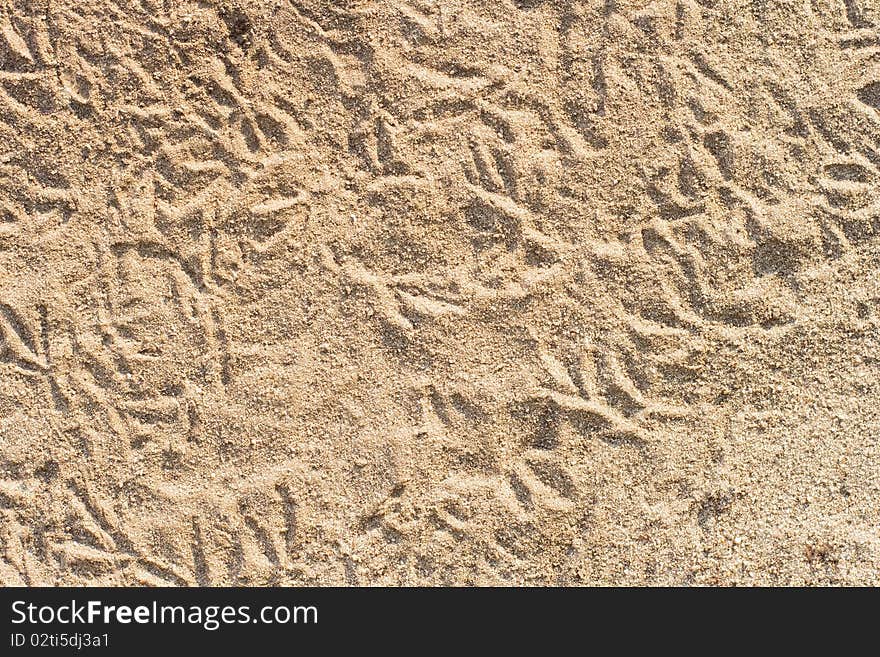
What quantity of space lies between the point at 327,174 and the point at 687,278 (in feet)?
3.28

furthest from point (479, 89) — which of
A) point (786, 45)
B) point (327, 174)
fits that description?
point (786, 45)

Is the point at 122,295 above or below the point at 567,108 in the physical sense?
below

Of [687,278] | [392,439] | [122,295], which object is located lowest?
[392,439]

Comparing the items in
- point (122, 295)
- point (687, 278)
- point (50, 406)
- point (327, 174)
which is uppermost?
point (327, 174)

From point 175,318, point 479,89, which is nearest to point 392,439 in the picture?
point 175,318

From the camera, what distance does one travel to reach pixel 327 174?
1.97 m

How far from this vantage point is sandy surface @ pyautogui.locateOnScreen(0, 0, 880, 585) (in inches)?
77.6

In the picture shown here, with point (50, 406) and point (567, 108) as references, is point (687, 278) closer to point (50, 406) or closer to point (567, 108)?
point (567, 108)

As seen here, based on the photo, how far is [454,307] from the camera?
198 cm

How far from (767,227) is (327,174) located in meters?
1.18

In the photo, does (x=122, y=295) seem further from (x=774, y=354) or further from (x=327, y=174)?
(x=774, y=354)

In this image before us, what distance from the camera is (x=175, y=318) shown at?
6.48ft

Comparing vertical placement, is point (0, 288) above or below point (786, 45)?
below

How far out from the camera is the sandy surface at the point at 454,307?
197 cm
